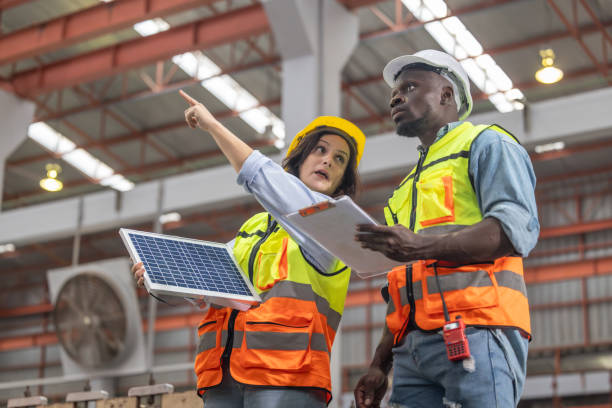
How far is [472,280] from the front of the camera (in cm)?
270

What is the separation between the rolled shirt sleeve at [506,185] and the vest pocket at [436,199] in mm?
95

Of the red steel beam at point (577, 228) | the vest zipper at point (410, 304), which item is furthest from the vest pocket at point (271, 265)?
the red steel beam at point (577, 228)

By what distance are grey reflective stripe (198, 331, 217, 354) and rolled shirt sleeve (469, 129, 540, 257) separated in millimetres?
1300

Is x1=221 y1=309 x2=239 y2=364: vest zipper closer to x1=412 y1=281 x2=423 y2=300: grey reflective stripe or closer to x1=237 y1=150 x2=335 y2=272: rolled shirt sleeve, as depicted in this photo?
x1=237 y1=150 x2=335 y2=272: rolled shirt sleeve

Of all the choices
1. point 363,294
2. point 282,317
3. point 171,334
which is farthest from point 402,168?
point 171,334

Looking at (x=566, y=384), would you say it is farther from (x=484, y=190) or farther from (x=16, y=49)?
(x=484, y=190)

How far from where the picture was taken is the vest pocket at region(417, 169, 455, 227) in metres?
2.82

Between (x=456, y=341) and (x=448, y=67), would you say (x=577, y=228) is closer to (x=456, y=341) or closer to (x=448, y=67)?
(x=448, y=67)

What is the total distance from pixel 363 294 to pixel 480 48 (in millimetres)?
10448

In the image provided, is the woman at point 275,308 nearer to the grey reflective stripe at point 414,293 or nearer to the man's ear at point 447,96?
the grey reflective stripe at point 414,293

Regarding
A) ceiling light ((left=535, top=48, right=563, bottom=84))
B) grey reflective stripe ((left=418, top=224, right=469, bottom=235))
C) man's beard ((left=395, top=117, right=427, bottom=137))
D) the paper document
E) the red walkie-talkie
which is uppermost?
ceiling light ((left=535, top=48, right=563, bottom=84))

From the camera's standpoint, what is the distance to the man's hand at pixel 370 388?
3.19 metres

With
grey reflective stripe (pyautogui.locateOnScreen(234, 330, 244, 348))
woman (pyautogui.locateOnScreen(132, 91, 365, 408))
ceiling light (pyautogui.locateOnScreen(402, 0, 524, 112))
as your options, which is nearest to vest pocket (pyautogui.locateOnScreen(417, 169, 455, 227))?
woman (pyautogui.locateOnScreen(132, 91, 365, 408))

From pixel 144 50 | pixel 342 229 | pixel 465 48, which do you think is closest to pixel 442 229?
pixel 342 229
